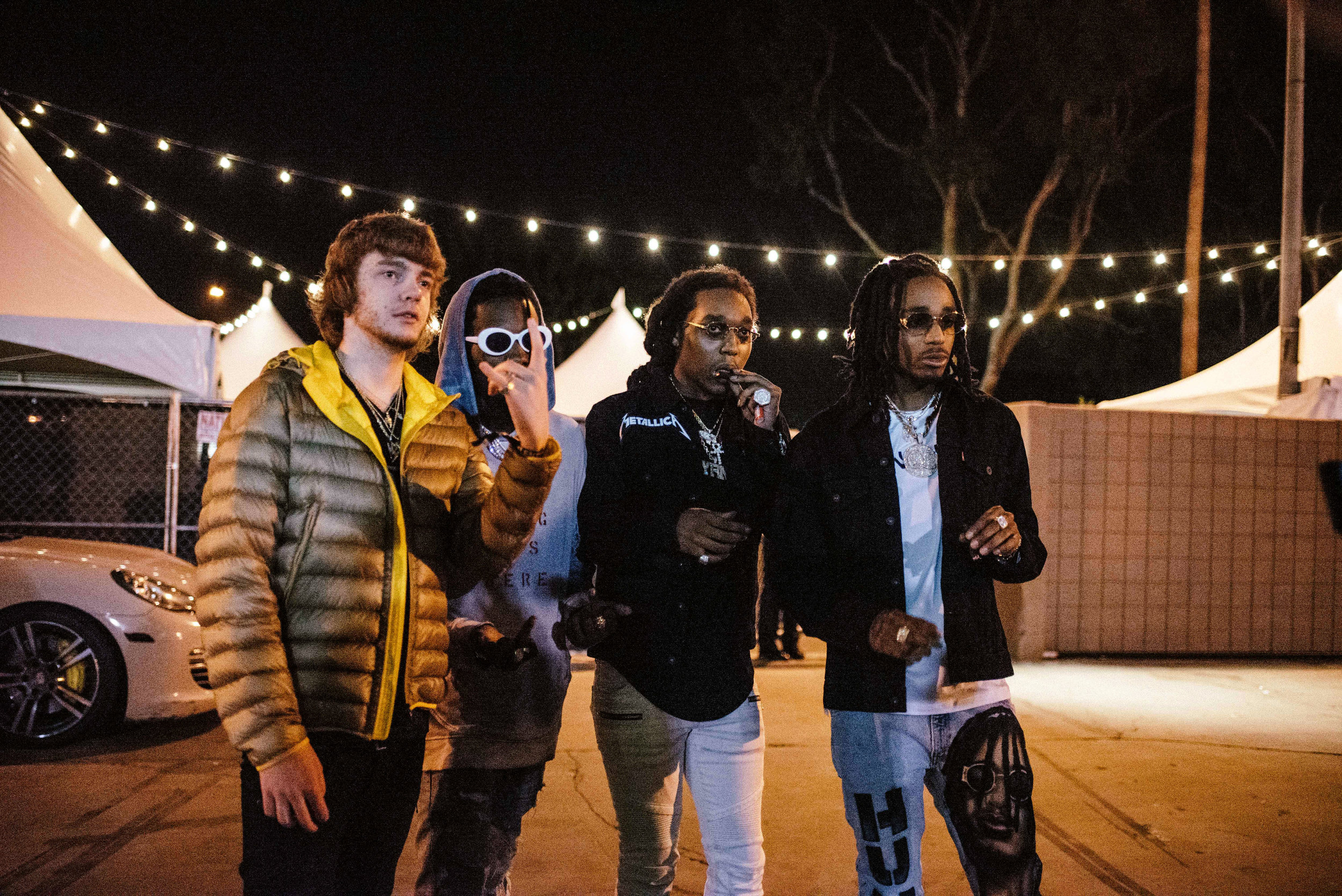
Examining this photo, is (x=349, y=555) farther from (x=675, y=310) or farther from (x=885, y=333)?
(x=885, y=333)

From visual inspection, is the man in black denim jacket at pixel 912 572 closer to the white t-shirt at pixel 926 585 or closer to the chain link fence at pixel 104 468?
the white t-shirt at pixel 926 585

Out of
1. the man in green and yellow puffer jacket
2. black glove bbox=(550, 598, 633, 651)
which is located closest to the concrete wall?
black glove bbox=(550, 598, 633, 651)

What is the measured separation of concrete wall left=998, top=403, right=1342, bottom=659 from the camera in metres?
8.28

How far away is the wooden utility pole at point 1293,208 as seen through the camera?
9711 millimetres

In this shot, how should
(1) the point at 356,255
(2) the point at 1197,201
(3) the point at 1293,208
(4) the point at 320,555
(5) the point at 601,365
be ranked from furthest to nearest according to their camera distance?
1. (2) the point at 1197,201
2. (5) the point at 601,365
3. (3) the point at 1293,208
4. (1) the point at 356,255
5. (4) the point at 320,555

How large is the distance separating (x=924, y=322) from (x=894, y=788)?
1.14 metres

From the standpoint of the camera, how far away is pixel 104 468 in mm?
9648

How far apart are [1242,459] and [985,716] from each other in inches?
318

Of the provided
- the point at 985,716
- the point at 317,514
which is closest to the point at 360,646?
the point at 317,514

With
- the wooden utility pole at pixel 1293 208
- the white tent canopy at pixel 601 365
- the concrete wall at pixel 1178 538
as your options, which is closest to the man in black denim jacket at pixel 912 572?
the concrete wall at pixel 1178 538

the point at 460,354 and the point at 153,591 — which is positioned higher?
the point at 460,354

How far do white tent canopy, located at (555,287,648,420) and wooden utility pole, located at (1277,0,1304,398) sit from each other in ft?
24.3

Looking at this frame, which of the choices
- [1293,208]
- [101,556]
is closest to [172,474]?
[101,556]

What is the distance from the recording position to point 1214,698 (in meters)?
6.74
